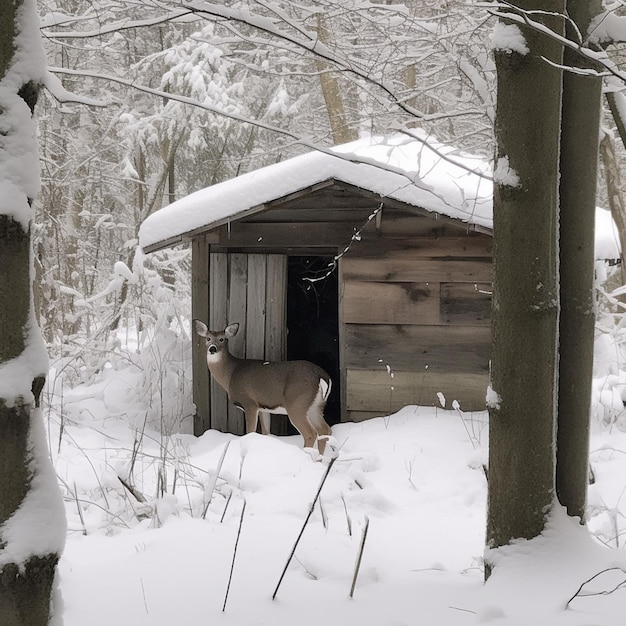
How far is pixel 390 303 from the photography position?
7.62 meters

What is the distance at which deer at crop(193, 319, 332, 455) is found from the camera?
7.79 meters

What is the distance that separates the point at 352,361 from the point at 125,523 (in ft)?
→ 14.2

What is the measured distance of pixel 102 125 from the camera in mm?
13703

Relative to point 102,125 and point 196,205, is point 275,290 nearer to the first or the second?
point 196,205

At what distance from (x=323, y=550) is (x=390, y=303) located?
4.61 m

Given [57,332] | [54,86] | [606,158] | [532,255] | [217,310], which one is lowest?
[57,332]

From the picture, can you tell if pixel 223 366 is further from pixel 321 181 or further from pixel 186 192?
pixel 186 192

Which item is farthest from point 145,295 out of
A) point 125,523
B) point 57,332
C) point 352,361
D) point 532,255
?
point 532,255

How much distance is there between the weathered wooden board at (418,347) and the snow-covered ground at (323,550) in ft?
4.82

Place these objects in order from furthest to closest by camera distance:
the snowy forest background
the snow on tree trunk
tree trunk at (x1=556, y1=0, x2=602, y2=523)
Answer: the snowy forest background, tree trunk at (x1=556, y1=0, x2=602, y2=523), the snow on tree trunk

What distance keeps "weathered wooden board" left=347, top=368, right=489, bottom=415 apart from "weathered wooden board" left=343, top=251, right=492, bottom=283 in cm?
100

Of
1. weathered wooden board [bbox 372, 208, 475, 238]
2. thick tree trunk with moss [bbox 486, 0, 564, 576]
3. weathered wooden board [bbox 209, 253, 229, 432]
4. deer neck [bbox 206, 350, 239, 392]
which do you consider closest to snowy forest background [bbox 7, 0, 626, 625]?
thick tree trunk with moss [bbox 486, 0, 564, 576]

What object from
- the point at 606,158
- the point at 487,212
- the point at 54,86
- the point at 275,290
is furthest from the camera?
the point at 606,158

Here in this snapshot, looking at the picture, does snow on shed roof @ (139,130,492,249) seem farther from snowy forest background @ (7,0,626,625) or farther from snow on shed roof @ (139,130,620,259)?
snowy forest background @ (7,0,626,625)
